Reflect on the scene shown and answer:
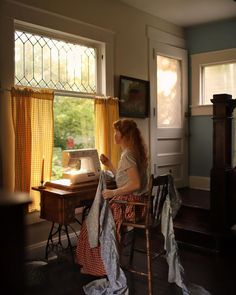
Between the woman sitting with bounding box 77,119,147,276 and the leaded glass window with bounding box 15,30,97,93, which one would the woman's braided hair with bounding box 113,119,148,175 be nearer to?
the woman sitting with bounding box 77,119,147,276

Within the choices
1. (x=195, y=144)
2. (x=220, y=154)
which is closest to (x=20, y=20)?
(x=220, y=154)

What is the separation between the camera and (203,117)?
17.3ft

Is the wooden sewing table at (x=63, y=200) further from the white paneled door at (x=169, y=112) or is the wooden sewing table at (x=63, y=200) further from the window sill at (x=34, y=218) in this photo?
the white paneled door at (x=169, y=112)

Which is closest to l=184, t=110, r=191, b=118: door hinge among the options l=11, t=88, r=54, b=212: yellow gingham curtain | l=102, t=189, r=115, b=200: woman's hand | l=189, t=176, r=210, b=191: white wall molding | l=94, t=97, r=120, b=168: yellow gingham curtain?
l=189, t=176, r=210, b=191: white wall molding

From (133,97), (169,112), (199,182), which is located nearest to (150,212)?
(133,97)

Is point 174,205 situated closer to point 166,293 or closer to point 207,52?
point 166,293

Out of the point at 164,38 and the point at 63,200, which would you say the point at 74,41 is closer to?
the point at 164,38

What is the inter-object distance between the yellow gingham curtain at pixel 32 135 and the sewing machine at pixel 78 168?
0.62ft

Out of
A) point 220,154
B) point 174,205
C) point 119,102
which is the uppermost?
point 119,102

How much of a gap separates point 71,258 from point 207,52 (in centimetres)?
344

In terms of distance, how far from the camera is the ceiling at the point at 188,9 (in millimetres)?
4293

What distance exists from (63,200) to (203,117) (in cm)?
299

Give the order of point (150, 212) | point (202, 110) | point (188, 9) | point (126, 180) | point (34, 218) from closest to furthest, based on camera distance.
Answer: point (150, 212) → point (126, 180) → point (34, 218) → point (188, 9) → point (202, 110)

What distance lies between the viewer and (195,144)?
537 cm
